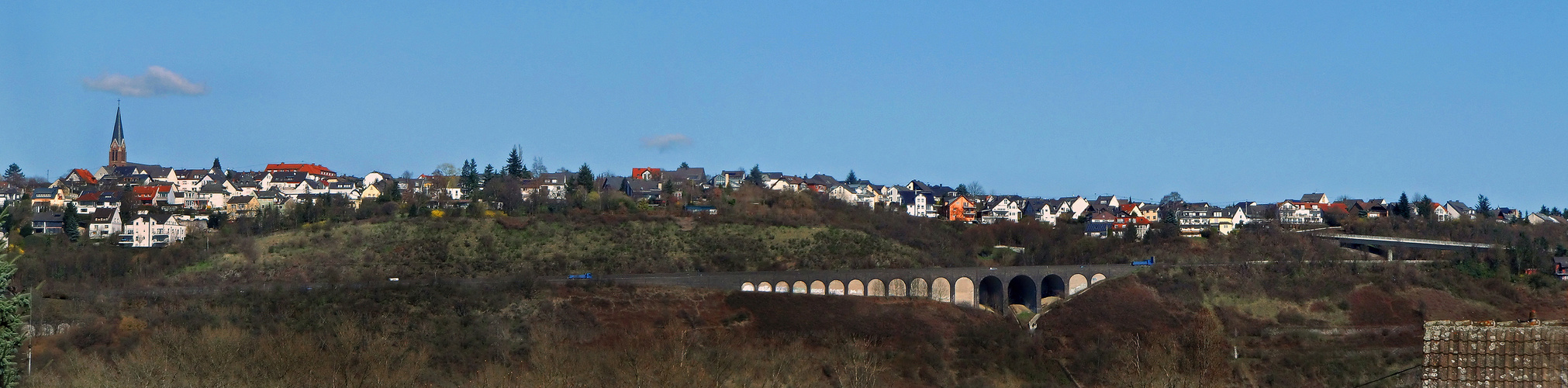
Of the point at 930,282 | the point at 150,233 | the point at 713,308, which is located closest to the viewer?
the point at 713,308

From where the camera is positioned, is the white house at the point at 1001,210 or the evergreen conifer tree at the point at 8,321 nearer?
the evergreen conifer tree at the point at 8,321

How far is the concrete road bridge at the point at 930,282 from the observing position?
2347 inches

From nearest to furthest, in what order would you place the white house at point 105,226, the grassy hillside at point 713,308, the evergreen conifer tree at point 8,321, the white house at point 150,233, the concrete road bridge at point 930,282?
the evergreen conifer tree at point 8,321 → the grassy hillside at point 713,308 → the concrete road bridge at point 930,282 → the white house at point 150,233 → the white house at point 105,226

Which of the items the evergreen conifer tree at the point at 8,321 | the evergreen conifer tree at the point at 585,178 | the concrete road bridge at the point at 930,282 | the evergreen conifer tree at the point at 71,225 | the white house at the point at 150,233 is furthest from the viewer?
the evergreen conifer tree at the point at 585,178

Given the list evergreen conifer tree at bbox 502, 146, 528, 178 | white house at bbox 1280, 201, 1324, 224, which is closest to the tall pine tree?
evergreen conifer tree at bbox 502, 146, 528, 178

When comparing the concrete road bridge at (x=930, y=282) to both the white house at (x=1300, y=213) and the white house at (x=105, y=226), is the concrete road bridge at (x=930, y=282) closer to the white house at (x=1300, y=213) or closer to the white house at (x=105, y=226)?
the white house at (x=105, y=226)

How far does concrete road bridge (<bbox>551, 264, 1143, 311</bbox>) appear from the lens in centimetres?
5962

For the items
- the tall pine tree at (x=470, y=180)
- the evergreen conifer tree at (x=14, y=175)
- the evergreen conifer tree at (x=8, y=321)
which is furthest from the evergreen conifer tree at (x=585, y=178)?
the evergreen conifer tree at (x=8, y=321)

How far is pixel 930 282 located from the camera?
211 ft

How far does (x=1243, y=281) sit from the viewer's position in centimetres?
6838

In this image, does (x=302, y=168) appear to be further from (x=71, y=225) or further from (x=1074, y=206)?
(x=1074, y=206)

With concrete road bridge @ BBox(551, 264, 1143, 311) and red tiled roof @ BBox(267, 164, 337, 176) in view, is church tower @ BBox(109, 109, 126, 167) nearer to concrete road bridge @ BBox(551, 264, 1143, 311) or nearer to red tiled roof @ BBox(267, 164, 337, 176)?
red tiled roof @ BBox(267, 164, 337, 176)

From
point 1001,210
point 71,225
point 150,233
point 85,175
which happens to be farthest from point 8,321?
point 85,175

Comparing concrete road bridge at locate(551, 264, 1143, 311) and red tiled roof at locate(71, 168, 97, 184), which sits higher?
red tiled roof at locate(71, 168, 97, 184)
